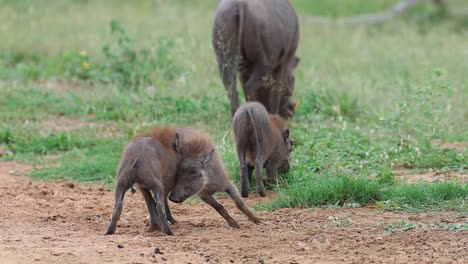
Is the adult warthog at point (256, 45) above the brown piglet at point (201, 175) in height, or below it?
above

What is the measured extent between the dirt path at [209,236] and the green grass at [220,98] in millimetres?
523

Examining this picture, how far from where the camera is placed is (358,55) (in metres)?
15.0

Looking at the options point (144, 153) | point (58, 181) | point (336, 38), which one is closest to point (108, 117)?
point (58, 181)

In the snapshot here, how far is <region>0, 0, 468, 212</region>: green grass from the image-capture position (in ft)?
26.0

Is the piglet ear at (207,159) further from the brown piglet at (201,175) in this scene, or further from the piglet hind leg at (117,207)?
the piglet hind leg at (117,207)

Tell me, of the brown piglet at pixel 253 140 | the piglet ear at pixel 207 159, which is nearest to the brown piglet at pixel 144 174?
the piglet ear at pixel 207 159

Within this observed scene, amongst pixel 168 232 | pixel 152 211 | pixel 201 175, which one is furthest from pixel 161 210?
pixel 201 175

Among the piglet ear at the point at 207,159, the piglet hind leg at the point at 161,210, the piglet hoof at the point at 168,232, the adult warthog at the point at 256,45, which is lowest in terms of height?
the piglet hoof at the point at 168,232

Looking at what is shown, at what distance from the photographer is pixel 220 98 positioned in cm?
1055

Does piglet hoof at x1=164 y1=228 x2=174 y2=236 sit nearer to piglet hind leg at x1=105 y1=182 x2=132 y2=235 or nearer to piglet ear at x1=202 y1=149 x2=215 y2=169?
piglet hind leg at x1=105 y1=182 x2=132 y2=235

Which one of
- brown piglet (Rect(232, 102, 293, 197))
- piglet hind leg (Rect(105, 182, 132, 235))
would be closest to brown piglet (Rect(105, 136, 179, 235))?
piglet hind leg (Rect(105, 182, 132, 235))

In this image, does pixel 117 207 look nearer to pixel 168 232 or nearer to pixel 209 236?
pixel 168 232

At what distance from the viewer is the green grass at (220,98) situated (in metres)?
7.92

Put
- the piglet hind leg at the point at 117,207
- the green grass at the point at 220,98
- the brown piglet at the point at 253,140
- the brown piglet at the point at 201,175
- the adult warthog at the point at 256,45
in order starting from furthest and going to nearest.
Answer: the adult warthog at the point at 256,45
the green grass at the point at 220,98
the brown piglet at the point at 253,140
the brown piglet at the point at 201,175
the piglet hind leg at the point at 117,207
